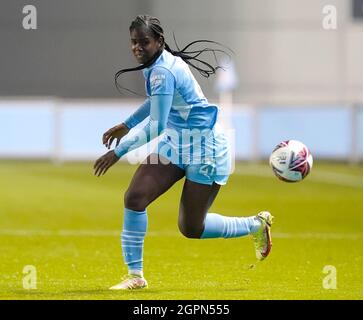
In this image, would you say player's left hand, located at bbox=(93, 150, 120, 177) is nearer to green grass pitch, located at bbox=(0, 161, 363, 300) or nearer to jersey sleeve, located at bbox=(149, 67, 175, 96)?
jersey sleeve, located at bbox=(149, 67, 175, 96)

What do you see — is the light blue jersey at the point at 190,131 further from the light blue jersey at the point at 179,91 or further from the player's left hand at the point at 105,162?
the player's left hand at the point at 105,162

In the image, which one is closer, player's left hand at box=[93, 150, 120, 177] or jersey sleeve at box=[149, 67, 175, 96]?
player's left hand at box=[93, 150, 120, 177]

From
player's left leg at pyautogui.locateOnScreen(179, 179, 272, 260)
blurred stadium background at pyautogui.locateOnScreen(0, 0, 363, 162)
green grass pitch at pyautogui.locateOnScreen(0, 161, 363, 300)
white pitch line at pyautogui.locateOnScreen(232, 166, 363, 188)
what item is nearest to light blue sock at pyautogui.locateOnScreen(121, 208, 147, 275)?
green grass pitch at pyautogui.locateOnScreen(0, 161, 363, 300)

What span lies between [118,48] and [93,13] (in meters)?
1.39

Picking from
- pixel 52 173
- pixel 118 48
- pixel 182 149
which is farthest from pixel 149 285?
pixel 118 48

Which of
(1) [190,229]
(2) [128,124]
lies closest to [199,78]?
(2) [128,124]

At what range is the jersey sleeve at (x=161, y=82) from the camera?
10.5m

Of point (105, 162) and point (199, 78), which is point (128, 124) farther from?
point (199, 78)

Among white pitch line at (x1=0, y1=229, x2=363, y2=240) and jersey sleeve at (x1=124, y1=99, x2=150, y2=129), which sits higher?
jersey sleeve at (x1=124, y1=99, x2=150, y2=129)

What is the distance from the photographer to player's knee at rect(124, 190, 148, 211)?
34.7 ft

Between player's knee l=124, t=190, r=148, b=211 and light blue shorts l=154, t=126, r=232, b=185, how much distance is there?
0.44 m

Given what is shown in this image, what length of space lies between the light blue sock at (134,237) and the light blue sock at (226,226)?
606 millimetres

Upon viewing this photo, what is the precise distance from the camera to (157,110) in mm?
10445

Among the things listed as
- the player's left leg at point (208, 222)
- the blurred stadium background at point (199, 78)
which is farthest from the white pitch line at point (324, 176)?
the player's left leg at point (208, 222)
